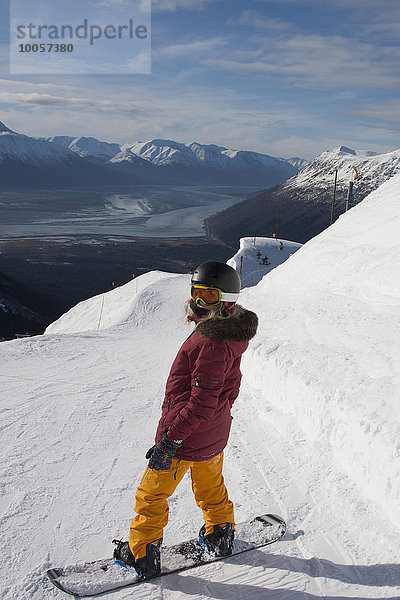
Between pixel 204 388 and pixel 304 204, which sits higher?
pixel 304 204

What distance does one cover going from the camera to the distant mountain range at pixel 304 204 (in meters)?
124

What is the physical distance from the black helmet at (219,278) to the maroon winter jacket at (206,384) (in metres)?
0.15

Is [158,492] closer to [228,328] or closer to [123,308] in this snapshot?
[228,328]

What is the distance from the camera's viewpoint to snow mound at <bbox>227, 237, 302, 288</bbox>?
95.6 feet

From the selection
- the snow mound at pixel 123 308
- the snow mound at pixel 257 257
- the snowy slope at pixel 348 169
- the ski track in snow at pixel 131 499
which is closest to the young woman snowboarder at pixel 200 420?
the ski track in snow at pixel 131 499

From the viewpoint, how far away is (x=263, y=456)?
15.2 ft

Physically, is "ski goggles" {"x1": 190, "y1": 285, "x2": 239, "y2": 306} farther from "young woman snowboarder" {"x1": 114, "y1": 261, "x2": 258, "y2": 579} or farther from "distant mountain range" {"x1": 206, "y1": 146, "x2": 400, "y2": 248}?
"distant mountain range" {"x1": 206, "y1": 146, "x2": 400, "y2": 248}

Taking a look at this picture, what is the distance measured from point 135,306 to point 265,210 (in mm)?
139150

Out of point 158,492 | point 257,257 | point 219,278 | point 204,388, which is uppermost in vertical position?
point 219,278

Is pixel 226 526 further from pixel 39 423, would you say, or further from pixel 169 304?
pixel 169 304

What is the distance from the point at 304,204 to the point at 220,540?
148136 mm

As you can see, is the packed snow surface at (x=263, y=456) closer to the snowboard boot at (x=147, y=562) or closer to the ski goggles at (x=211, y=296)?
the snowboard boot at (x=147, y=562)

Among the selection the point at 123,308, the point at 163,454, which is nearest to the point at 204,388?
the point at 163,454

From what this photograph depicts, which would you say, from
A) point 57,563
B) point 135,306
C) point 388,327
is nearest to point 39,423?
point 57,563
